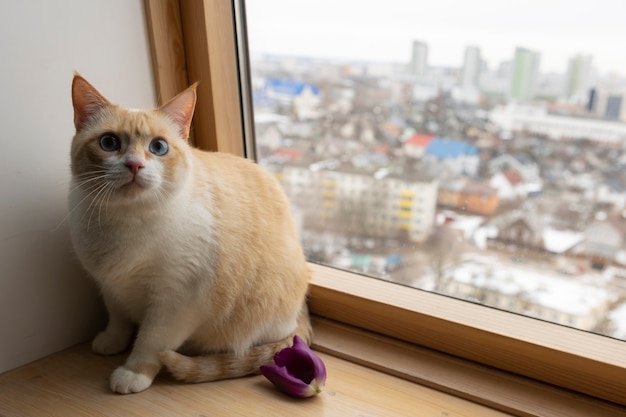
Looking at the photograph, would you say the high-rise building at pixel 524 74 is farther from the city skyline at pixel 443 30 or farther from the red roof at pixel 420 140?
the red roof at pixel 420 140

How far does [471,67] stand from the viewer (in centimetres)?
117

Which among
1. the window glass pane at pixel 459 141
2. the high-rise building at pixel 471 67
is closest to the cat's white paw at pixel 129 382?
the window glass pane at pixel 459 141

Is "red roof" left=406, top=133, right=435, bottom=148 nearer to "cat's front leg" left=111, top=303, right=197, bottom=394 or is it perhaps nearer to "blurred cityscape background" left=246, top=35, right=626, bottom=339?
"blurred cityscape background" left=246, top=35, right=626, bottom=339

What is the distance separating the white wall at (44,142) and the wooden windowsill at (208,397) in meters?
0.10

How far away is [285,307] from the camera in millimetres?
1193

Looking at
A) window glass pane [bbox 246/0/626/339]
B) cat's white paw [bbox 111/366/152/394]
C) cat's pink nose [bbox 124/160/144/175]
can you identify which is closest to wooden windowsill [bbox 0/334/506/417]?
cat's white paw [bbox 111/366/152/394]

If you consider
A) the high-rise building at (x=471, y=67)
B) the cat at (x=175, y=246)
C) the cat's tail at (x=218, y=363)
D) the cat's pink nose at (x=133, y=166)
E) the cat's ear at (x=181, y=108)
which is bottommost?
the cat's tail at (x=218, y=363)

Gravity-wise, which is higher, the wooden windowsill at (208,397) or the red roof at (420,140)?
the red roof at (420,140)

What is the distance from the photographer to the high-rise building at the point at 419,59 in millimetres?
1212

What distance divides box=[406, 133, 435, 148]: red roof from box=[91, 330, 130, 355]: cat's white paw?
81 centimetres

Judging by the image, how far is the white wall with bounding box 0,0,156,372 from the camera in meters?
1.07

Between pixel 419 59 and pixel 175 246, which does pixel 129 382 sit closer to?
pixel 175 246

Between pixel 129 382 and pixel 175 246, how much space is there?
11.5 inches

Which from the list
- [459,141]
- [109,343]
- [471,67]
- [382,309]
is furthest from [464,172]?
[109,343]
